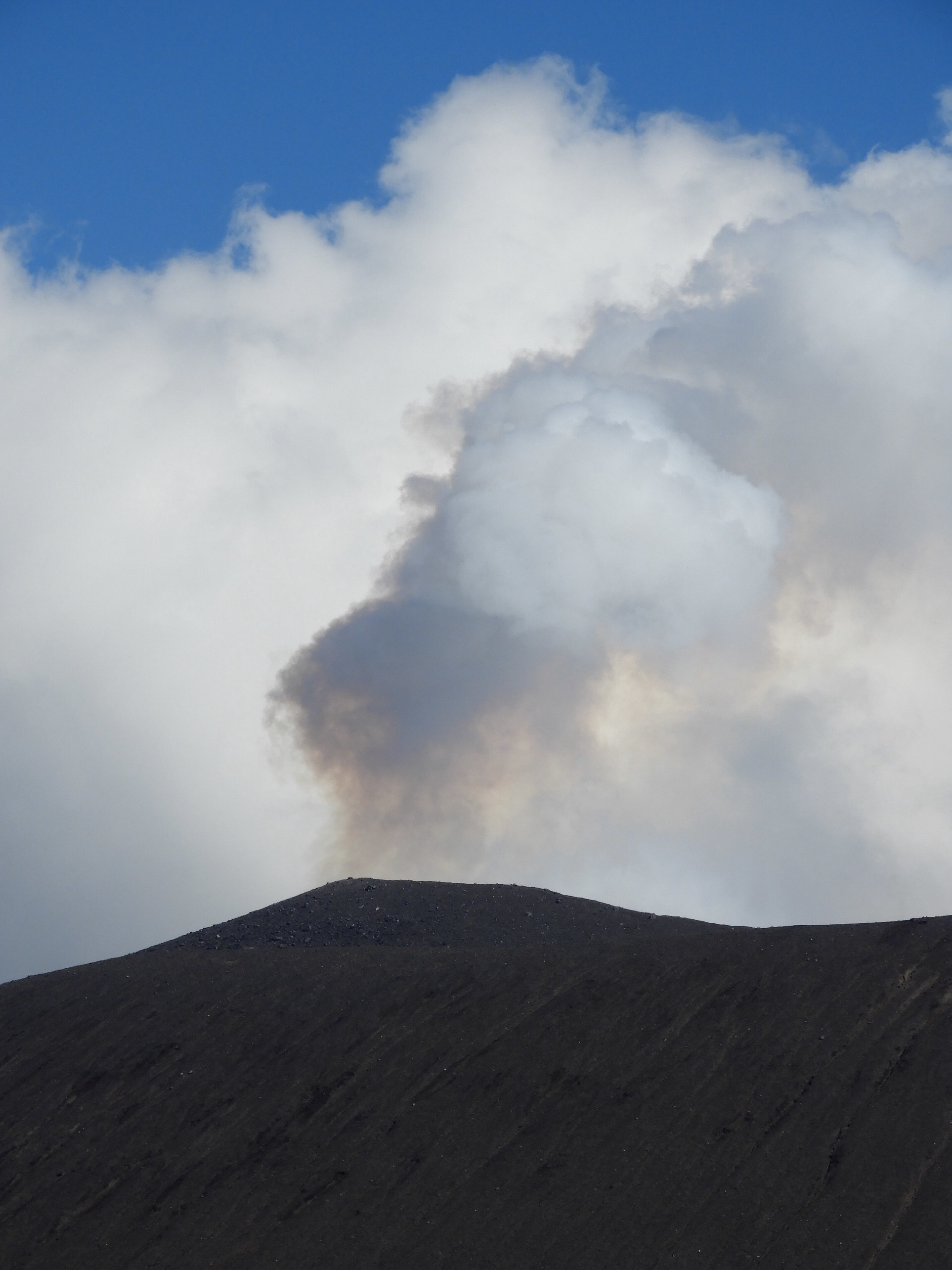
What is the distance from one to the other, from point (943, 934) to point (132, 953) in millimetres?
25996

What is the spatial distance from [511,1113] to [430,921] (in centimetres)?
1695

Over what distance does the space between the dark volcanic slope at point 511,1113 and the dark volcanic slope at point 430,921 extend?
6.74m

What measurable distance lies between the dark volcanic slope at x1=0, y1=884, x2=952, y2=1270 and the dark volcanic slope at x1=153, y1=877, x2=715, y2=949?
6744mm

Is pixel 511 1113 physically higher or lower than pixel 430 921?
lower

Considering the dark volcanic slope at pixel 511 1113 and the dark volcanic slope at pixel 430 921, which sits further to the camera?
the dark volcanic slope at pixel 430 921

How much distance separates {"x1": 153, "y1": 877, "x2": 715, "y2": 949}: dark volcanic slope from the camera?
40062 millimetres

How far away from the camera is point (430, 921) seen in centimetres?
4147

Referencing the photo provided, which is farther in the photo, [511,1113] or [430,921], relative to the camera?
[430,921]

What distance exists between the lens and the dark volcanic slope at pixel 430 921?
40.1 m

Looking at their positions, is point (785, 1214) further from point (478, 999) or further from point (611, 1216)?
point (478, 999)

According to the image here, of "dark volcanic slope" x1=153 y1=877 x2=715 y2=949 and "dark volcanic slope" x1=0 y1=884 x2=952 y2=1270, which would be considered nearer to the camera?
"dark volcanic slope" x1=0 y1=884 x2=952 y2=1270

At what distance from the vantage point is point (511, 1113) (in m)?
24.7

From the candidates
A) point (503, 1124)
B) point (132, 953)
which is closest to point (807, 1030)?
point (503, 1124)

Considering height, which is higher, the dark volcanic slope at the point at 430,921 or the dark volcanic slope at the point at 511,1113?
the dark volcanic slope at the point at 430,921
